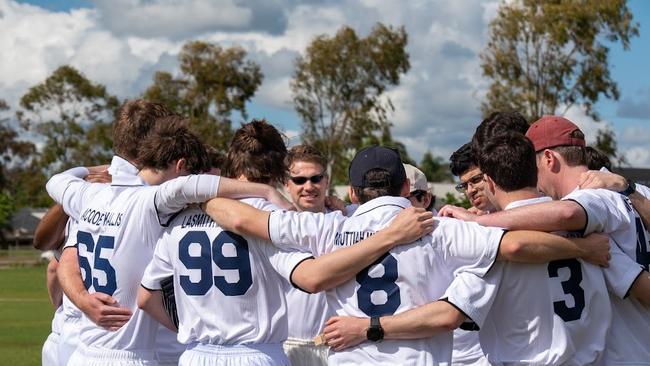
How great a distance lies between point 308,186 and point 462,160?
1.19 m

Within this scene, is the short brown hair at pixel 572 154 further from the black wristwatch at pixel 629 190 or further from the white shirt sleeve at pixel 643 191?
the white shirt sleeve at pixel 643 191

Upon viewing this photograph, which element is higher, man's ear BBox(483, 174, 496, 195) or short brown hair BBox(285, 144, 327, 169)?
short brown hair BBox(285, 144, 327, 169)

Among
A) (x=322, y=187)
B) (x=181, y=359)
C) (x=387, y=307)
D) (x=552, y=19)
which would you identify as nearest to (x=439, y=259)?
(x=387, y=307)

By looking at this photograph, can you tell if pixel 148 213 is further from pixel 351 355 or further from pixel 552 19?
pixel 552 19

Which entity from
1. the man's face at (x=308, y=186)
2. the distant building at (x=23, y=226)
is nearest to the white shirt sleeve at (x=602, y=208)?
the man's face at (x=308, y=186)

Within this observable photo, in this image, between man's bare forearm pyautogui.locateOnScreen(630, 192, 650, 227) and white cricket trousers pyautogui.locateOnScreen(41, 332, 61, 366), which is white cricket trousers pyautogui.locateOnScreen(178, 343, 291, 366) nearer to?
white cricket trousers pyautogui.locateOnScreen(41, 332, 61, 366)

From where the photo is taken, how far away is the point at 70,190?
243 inches

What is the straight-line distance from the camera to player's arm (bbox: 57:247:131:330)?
555 cm

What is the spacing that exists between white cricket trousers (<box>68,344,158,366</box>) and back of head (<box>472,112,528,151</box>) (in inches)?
88.3

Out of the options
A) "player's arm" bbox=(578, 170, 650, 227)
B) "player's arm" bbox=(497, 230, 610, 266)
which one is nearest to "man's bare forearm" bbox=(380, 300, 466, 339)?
"player's arm" bbox=(497, 230, 610, 266)

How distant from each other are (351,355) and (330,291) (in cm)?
33

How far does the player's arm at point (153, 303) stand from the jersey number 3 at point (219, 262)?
35cm

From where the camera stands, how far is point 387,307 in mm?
4648

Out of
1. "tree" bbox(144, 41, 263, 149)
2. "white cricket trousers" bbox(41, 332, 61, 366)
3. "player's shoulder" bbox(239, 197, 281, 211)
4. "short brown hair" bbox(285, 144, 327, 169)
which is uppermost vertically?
"tree" bbox(144, 41, 263, 149)
